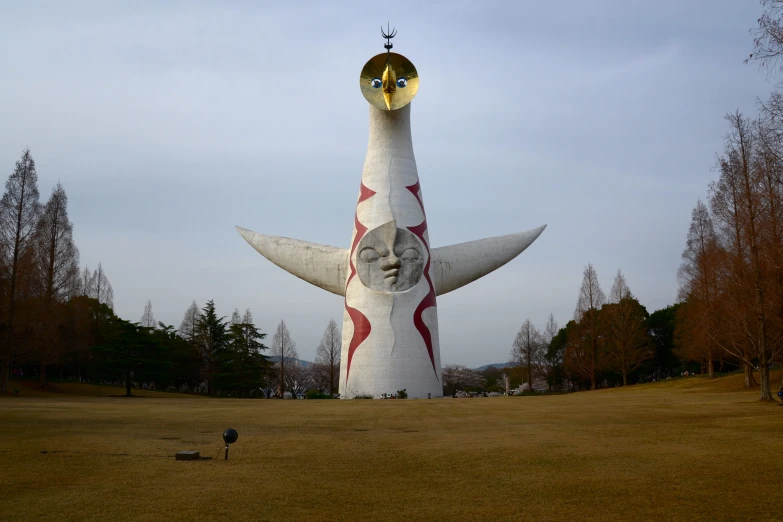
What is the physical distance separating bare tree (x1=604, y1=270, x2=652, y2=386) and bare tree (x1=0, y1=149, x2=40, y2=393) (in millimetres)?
32333

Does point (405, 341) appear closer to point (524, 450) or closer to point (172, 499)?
point (524, 450)

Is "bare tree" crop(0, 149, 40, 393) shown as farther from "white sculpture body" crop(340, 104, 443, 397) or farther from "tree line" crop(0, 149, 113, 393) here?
"white sculpture body" crop(340, 104, 443, 397)

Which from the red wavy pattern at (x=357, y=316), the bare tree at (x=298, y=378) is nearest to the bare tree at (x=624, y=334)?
the red wavy pattern at (x=357, y=316)

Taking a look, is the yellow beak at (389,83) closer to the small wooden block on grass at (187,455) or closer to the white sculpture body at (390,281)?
the white sculpture body at (390,281)

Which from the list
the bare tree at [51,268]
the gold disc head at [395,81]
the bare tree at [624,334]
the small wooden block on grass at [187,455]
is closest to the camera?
the small wooden block on grass at [187,455]

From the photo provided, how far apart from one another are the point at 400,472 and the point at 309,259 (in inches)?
899

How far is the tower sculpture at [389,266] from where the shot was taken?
25.5 meters

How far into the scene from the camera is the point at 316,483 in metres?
6.58

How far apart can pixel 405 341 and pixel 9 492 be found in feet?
65.3

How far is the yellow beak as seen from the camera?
26.6 meters

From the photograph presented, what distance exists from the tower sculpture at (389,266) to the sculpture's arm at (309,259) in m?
0.06

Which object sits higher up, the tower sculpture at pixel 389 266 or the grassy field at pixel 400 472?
the tower sculpture at pixel 389 266

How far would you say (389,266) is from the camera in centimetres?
2586

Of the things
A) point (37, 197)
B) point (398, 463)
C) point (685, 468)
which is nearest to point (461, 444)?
point (398, 463)
